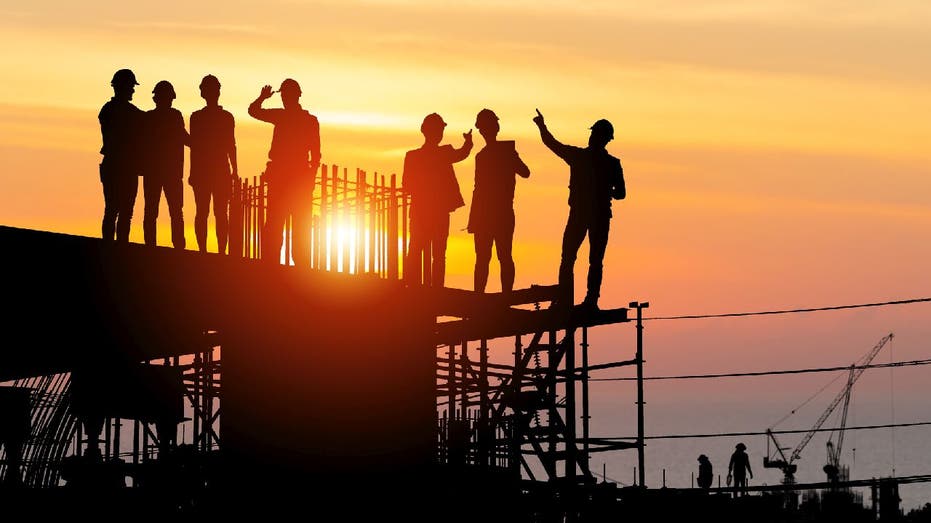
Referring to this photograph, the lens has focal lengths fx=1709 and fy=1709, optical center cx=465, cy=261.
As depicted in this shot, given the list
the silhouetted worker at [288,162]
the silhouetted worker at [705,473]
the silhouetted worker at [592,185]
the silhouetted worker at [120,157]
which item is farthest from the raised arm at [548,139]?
the silhouetted worker at [705,473]

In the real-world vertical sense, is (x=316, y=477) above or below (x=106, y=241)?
below

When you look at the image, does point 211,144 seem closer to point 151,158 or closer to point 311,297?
point 151,158

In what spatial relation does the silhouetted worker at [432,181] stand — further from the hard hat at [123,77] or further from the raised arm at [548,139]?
the hard hat at [123,77]

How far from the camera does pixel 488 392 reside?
30016 mm

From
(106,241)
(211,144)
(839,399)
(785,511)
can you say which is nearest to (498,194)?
(211,144)

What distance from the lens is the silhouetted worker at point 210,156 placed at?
22875 mm

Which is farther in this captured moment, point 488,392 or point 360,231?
point 488,392

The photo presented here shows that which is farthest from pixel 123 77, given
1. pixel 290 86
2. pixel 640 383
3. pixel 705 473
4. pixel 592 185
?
pixel 705 473

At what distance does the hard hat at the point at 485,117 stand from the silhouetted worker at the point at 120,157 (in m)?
5.89

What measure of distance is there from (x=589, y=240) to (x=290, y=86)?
5.65 meters

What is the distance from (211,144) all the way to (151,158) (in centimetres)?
117

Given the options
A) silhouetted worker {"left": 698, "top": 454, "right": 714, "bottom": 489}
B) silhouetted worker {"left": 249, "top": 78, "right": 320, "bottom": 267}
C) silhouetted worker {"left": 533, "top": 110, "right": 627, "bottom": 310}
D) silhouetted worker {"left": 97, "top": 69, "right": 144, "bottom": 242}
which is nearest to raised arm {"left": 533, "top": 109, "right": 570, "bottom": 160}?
silhouetted worker {"left": 533, "top": 110, "right": 627, "bottom": 310}

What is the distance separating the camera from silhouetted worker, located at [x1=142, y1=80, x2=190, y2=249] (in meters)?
22.0

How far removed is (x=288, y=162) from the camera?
23547 mm
